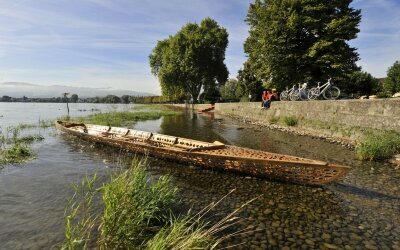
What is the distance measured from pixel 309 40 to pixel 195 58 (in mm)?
25787

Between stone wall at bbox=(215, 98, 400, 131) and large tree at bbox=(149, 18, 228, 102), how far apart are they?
27.0m

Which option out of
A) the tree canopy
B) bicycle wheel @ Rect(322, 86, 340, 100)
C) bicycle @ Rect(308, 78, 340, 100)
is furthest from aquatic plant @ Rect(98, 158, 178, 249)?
the tree canopy

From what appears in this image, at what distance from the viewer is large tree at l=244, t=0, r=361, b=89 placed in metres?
25.8

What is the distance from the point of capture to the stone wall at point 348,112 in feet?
43.8

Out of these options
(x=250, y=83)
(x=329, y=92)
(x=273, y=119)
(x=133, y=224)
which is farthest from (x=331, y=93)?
(x=250, y=83)

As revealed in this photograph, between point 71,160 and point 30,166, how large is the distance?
1.46 metres

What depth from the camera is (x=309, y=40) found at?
27500 millimetres

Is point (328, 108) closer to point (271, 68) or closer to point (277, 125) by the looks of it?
point (277, 125)

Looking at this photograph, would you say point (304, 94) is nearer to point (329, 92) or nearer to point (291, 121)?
point (329, 92)

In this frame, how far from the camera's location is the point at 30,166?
35.7 ft

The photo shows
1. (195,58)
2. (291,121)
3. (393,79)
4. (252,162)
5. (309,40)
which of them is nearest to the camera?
(252,162)

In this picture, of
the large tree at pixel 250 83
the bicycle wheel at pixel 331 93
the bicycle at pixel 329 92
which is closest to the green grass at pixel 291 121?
the bicycle at pixel 329 92

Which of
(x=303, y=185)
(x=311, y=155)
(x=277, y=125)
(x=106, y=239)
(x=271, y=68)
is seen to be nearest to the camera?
(x=106, y=239)

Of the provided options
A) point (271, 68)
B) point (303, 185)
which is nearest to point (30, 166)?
point (303, 185)
